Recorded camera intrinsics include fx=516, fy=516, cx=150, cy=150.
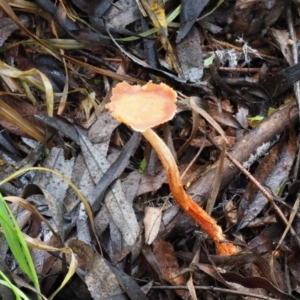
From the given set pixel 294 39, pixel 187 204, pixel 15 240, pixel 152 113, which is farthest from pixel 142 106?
pixel 294 39

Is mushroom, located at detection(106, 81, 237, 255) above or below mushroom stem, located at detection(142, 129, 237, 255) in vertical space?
above

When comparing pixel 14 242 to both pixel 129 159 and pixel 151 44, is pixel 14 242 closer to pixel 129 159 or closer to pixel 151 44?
pixel 129 159

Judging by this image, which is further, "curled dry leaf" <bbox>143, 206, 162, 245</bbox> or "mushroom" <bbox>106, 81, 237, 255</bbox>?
"curled dry leaf" <bbox>143, 206, 162, 245</bbox>

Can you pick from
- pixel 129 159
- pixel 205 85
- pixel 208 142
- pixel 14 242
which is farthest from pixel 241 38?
pixel 14 242

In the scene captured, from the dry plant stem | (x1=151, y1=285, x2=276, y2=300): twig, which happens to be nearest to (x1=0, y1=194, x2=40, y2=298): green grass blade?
(x1=151, y1=285, x2=276, y2=300): twig

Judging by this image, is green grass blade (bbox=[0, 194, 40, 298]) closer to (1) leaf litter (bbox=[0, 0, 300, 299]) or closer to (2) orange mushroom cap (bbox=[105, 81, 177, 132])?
(1) leaf litter (bbox=[0, 0, 300, 299])
